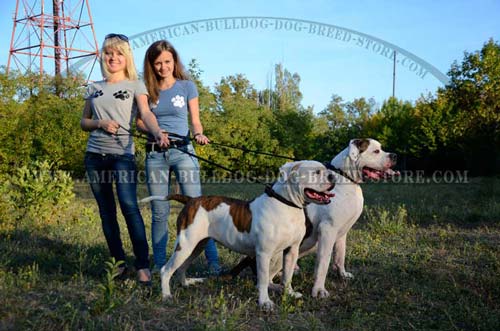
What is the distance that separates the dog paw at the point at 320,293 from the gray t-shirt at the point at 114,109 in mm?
2219

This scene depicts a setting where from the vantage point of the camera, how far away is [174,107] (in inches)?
177

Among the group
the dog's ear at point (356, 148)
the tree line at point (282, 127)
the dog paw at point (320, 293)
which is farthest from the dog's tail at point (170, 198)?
the tree line at point (282, 127)

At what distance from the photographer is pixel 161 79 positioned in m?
4.57

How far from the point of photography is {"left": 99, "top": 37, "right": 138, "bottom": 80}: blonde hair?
13.6 feet

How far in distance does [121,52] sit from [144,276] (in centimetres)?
217

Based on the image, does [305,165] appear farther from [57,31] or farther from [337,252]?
[57,31]

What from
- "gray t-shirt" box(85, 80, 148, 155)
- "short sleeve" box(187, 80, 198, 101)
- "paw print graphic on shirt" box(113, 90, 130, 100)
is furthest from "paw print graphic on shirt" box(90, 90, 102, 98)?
"short sleeve" box(187, 80, 198, 101)

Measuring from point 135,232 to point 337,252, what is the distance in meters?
2.12

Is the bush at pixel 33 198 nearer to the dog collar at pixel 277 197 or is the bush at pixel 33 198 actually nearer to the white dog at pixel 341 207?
the white dog at pixel 341 207

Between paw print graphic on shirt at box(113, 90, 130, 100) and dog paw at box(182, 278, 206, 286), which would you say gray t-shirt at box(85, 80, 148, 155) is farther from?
dog paw at box(182, 278, 206, 286)

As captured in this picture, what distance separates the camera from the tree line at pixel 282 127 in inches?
806

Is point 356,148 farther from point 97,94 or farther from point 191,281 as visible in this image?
point 97,94

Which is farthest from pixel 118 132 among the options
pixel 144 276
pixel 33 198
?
pixel 33 198

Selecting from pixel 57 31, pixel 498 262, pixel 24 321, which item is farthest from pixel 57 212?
pixel 57 31
